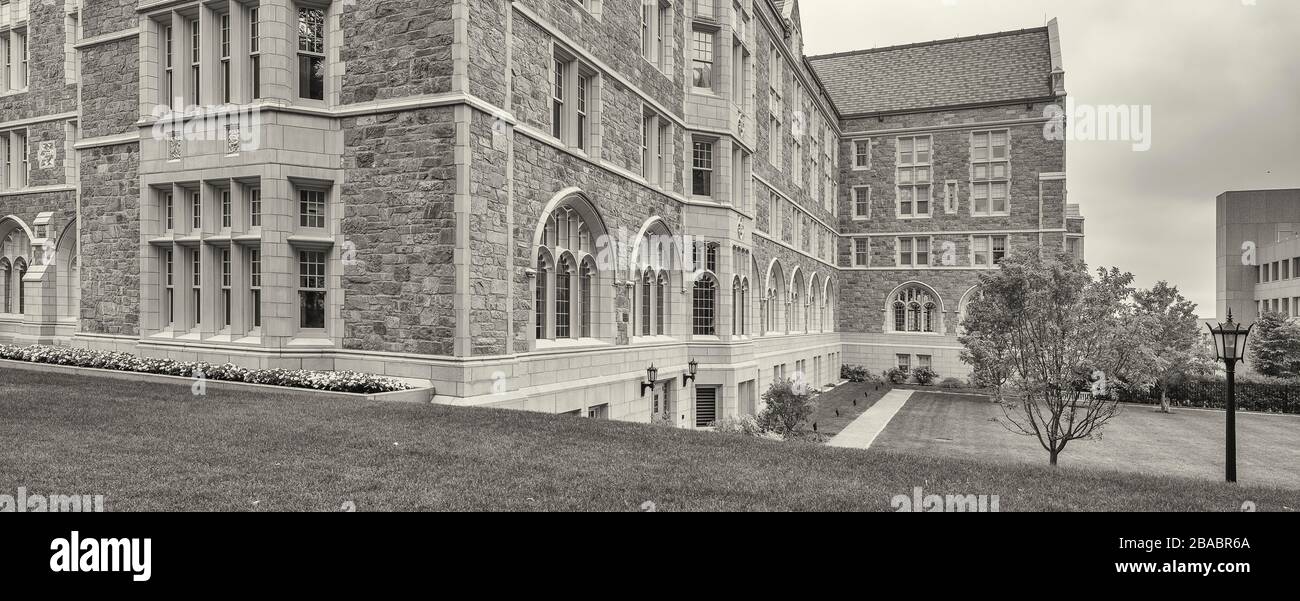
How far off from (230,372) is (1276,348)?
48.3 meters

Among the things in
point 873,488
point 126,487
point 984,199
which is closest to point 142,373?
point 126,487

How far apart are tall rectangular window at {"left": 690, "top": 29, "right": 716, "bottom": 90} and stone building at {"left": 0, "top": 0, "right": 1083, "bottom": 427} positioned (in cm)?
9

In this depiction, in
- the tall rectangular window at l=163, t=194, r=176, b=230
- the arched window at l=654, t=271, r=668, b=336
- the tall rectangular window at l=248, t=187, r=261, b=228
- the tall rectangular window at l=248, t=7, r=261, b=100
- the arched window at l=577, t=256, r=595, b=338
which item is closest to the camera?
the tall rectangular window at l=248, t=187, r=261, b=228

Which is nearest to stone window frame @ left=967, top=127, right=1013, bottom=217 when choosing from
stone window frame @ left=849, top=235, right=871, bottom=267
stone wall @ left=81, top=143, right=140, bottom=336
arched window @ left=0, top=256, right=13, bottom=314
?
stone window frame @ left=849, top=235, right=871, bottom=267

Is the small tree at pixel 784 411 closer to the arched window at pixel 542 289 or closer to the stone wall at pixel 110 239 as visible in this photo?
the arched window at pixel 542 289

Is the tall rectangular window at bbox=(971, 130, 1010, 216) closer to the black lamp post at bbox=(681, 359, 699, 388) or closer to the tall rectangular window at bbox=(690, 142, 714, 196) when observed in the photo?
the tall rectangular window at bbox=(690, 142, 714, 196)

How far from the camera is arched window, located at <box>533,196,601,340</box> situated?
1602cm

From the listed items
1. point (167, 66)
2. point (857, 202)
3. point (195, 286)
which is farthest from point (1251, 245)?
point (167, 66)

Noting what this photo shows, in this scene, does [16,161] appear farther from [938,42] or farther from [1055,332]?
[938,42]

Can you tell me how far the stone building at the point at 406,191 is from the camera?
1314cm

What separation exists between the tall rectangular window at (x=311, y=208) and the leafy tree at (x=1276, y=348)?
45.7 m

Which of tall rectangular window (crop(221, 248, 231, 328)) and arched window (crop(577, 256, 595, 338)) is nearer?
tall rectangular window (crop(221, 248, 231, 328))
